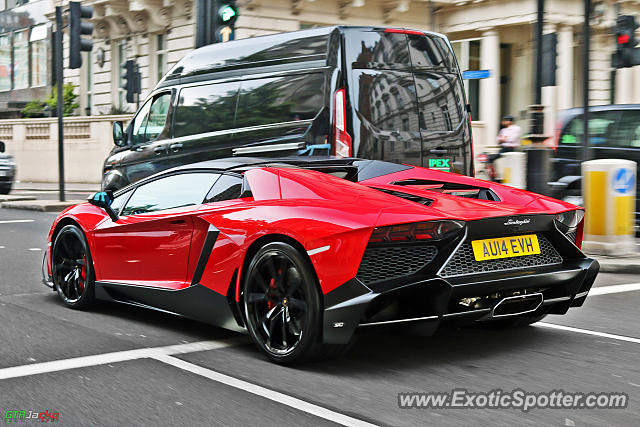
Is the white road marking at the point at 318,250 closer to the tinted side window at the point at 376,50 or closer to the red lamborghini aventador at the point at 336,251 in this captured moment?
the red lamborghini aventador at the point at 336,251

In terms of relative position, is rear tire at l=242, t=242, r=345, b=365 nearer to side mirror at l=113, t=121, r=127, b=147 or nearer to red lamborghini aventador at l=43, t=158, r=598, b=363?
red lamborghini aventador at l=43, t=158, r=598, b=363

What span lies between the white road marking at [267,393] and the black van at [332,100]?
4.59 metres

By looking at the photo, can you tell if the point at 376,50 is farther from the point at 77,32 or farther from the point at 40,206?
the point at 40,206

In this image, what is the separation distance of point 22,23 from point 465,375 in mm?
38558

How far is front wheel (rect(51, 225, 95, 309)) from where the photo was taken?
6641 mm

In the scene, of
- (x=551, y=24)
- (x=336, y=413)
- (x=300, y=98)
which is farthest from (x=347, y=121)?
(x=551, y=24)

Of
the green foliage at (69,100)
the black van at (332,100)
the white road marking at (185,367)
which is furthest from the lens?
the green foliage at (69,100)

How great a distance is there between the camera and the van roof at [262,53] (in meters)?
9.73

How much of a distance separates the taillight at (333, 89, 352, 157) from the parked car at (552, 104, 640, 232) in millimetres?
4722

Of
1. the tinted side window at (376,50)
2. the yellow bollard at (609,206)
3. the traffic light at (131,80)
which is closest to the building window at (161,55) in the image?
the traffic light at (131,80)

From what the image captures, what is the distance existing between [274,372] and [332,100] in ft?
16.4

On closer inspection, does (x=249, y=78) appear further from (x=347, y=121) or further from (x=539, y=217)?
(x=539, y=217)

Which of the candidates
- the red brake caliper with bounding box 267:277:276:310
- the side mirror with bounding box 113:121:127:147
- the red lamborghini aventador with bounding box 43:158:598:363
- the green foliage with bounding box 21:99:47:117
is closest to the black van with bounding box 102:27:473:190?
the side mirror with bounding box 113:121:127:147

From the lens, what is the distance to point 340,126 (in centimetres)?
938
